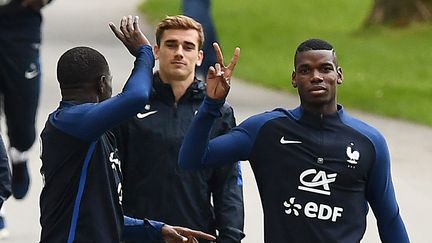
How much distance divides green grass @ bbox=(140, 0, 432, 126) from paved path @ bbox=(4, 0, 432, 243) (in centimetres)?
74

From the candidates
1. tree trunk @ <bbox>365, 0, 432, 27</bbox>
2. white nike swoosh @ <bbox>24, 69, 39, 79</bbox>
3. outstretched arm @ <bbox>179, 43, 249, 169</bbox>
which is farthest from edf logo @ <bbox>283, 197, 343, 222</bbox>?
tree trunk @ <bbox>365, 0, 432, 27</bbox>

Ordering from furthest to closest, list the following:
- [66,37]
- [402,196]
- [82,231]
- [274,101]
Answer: [66,37] → [274,101] → [402,196] → [82,231]

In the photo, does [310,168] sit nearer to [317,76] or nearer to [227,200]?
[317,76]

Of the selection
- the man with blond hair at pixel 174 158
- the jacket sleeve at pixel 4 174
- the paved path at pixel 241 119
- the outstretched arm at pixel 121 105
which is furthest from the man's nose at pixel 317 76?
the paved path at pixel 241 119

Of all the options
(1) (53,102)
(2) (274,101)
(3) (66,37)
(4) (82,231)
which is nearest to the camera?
(4) (82,231)

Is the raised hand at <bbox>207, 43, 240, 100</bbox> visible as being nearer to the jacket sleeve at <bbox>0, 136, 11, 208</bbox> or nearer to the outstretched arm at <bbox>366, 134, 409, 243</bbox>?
the outstretched arm at <bbox>366, 134, 409, 243</bbox>

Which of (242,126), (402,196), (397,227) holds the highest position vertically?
(242,126)

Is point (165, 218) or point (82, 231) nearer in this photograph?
point (82, 231)

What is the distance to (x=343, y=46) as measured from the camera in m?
22.5

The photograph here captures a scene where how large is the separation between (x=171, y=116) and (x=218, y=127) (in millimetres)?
260

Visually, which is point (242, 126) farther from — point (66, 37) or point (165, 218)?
point (66, 37)

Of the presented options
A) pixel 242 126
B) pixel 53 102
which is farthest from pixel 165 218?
pixel 53 102

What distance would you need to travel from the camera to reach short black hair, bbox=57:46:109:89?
17.0ft

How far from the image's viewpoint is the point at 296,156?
523 centimetres
